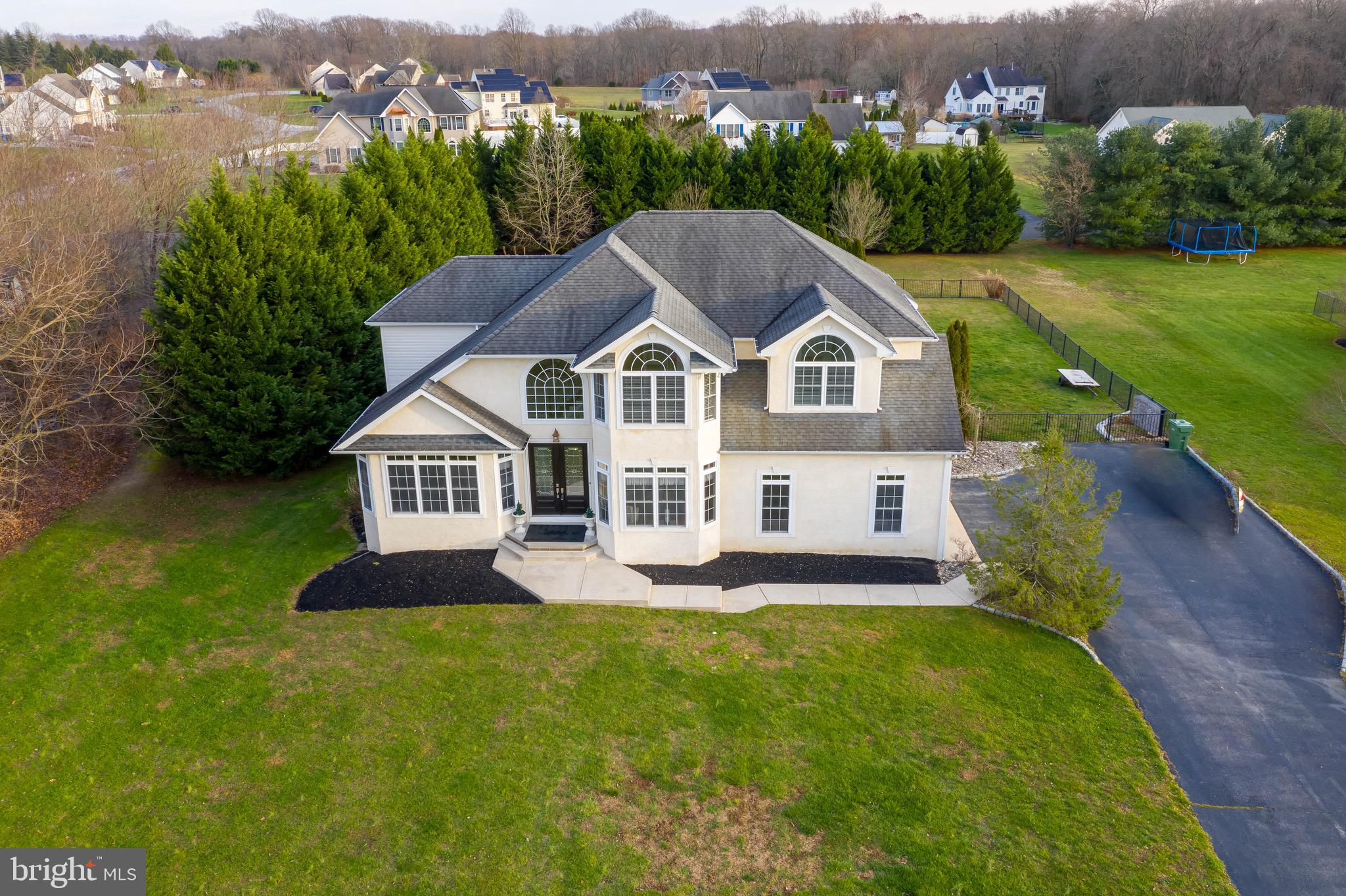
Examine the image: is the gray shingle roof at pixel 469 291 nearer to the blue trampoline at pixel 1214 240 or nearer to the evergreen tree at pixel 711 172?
the evergreen tree at pixel 711 172

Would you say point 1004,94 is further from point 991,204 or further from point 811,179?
point 811,179

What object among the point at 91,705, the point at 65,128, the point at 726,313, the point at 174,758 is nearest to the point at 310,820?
the point at 174,758

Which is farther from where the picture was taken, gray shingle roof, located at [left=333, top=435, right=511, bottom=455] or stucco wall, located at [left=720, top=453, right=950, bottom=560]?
stucco wall, located at [left=720, top=453, right=950, bottom=560]

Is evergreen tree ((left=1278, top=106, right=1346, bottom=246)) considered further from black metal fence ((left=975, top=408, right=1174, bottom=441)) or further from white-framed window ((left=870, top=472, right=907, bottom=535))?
white-framed window ((left=870, top=472, right=907, bottom=535))

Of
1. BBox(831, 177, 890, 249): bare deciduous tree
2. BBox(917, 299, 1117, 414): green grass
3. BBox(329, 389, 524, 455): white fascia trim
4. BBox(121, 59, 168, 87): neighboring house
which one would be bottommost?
BBox(917, 299, 1117, 414): green grass

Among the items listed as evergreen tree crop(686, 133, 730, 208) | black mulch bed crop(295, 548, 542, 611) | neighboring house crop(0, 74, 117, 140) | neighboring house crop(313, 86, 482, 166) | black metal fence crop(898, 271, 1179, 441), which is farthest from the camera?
neighboring house crop(313, 86, 482, 166)

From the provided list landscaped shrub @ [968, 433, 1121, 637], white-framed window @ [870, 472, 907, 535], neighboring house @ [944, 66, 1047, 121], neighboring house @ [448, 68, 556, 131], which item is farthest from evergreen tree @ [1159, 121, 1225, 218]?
neighboring house @ [944, 66, 1047, 121]
